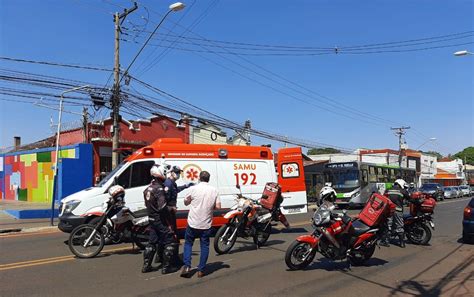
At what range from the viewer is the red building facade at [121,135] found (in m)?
29.6

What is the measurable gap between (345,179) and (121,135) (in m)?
15.6

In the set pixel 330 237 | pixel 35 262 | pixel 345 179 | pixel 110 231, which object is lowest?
pixel 35 262

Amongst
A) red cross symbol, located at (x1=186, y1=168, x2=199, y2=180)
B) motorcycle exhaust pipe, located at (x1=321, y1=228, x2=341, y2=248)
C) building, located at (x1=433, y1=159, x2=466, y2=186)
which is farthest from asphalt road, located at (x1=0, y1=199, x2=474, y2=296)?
building, located at (x1=433, y1=159, x2=466, y2=186)

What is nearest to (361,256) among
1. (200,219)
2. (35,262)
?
(200,219)

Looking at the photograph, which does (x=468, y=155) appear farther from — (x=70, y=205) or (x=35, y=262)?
(x=35, y=262)

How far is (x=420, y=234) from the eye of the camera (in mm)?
12203

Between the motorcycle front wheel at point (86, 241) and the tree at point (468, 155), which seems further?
the tree at point (468, 155)

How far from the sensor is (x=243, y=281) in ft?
24.7

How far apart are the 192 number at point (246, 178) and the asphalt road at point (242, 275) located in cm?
306

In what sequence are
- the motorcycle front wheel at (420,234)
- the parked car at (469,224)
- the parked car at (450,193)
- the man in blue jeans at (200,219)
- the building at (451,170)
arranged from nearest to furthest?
the man in blue jeans at (200,219) → the motorcycle front wheel at (420,234) → the parked car at (469,224) → the parked car at (450,193) → the building at (451,170)

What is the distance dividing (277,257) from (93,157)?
22.0m

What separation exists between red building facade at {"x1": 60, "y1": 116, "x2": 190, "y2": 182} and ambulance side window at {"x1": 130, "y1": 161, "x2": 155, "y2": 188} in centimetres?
1573

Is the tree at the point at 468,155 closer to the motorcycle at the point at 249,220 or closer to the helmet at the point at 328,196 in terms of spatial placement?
the motorcycle at the point at 249,220

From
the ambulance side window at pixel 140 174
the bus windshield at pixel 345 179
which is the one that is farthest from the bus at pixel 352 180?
the ambulance side window at pixel 140 174
